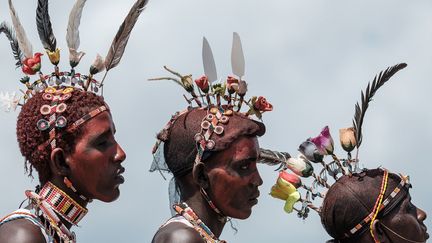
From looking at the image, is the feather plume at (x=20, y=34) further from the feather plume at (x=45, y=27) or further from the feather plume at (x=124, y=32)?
the feather plume at (x=124, y=32)

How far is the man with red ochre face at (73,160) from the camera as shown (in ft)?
29.6

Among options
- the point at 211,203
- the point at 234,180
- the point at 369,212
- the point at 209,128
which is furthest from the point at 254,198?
the point at 369,212

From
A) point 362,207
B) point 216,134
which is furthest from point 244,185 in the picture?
point 362,207

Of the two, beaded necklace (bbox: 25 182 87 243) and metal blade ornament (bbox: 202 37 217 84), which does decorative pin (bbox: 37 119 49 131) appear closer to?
beaded necklace (bbox: 25 182 87 243)

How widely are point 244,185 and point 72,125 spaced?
1555mm

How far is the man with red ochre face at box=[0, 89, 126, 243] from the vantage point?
9023 mm

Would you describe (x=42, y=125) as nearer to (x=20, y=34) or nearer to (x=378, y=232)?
(x=20, y=34)

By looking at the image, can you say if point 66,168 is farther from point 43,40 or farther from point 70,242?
point 43,40

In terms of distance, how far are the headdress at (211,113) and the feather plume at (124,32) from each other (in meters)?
0.60

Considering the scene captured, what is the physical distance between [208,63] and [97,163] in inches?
68.0

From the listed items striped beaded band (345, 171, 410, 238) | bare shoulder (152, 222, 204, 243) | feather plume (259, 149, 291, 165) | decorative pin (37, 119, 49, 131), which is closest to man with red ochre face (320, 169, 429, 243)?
striped beaded band (345, 171, 410, 238)

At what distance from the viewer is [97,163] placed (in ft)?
29.9

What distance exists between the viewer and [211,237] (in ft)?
31.1

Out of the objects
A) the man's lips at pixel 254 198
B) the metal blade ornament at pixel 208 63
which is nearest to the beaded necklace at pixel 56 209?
the man's lips at pixel 254 198
